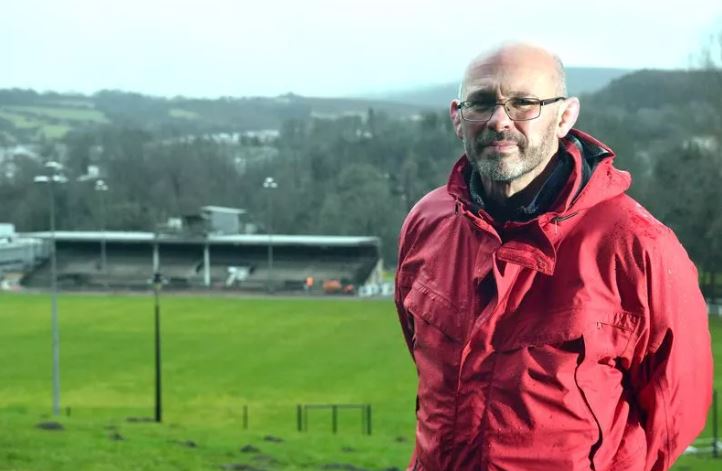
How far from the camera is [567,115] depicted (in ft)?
6.52

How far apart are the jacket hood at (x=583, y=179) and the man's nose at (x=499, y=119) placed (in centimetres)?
18

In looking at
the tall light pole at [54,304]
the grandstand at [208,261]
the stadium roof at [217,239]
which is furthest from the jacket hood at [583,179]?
the stadium roof at [217,239]

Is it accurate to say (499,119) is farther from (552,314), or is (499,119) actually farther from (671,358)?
(671,358)

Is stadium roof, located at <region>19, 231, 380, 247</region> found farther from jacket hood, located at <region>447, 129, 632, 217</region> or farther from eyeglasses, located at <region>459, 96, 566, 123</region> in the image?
eyeglasses, located at <region>459, 96, 566, 123</region>

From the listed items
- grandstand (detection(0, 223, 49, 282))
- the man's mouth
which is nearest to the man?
the man's mouth

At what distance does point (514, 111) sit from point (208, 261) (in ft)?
175

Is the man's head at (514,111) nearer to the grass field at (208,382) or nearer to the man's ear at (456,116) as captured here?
the man's ear at (456,116)

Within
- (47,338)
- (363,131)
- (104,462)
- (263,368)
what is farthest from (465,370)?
(363,131)

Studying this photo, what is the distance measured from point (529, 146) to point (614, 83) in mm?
48069

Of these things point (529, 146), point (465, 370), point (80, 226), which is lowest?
point (80, 226)

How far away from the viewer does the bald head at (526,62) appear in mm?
1894

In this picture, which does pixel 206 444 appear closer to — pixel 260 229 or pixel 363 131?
pixel 260 229

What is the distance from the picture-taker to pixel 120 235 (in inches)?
2196

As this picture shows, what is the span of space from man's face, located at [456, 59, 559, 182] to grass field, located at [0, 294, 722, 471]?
28.0ft
